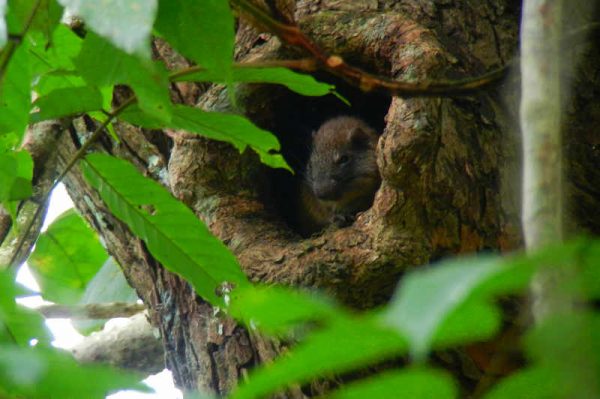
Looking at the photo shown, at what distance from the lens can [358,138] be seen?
14.2ft

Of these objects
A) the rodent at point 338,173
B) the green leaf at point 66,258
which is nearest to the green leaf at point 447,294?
the green leaf at point 66,258

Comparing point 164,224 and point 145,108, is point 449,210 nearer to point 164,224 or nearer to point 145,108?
point 164,224

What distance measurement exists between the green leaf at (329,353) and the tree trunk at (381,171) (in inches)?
47.9

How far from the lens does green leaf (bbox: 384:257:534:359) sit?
1.74 ft

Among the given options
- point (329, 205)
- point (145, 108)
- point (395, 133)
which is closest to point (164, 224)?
point (145, 108)

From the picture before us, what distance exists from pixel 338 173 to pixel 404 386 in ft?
12.0

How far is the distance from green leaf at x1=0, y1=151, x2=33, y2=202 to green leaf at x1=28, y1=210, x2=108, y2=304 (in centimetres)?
177

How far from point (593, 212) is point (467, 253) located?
433mm

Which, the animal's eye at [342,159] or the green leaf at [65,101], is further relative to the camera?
the animal's eye at [342,159]

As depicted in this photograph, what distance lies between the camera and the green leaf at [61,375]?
0.67 meters

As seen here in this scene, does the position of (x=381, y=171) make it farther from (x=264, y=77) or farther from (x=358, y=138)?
(x=358, y=138)

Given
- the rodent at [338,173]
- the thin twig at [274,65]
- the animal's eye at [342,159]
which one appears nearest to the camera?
the thin twig at [274,65]

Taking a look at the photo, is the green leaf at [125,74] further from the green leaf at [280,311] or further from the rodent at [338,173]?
the rodent at [338,173]

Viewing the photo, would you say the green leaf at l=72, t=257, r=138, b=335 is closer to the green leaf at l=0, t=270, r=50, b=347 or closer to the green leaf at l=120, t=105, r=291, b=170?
the green leaf at l=120, t=105, r=291, b=170
